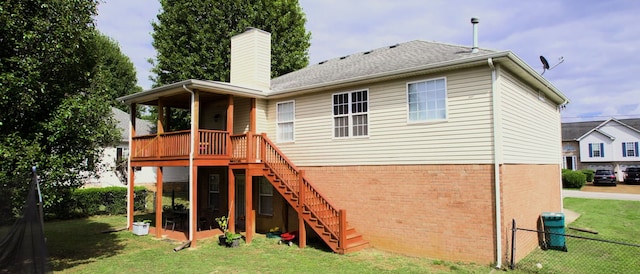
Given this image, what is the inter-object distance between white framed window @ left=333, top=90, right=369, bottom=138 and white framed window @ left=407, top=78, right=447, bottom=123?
1458 millimetres

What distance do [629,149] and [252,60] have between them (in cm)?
4236

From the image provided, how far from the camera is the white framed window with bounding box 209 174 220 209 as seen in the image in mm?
16422

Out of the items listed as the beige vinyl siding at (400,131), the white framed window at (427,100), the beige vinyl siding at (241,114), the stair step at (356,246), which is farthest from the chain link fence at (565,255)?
the beige vinyl siding at (241,114)

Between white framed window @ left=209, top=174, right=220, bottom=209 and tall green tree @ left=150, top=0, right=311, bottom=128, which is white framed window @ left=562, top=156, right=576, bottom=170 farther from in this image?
white framed window @ left=209, top=174, right=220, bottom=209

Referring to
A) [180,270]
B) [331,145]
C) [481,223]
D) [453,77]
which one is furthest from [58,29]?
[481,223]

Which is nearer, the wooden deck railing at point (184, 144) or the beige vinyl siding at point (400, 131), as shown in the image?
the beige vinyl siding at point (400, 131)

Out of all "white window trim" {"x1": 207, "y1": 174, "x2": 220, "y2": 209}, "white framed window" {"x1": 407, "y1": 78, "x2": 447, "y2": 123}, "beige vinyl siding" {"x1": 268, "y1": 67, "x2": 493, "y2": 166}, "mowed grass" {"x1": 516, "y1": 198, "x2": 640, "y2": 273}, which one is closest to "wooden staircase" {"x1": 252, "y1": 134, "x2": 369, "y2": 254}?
"beige vinyl siding" {"x1": 268, "y1": 67, "x2": 493, "y2": 166}

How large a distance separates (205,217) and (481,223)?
10.4m

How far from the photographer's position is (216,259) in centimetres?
1014

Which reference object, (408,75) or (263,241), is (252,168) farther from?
(408,75)

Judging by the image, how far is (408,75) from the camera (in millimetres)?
10336

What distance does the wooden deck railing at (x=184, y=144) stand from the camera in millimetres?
12414

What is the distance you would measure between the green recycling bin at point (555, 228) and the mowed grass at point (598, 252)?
10.6 inches

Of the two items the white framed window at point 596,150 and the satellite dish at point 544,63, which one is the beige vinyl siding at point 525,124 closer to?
the satellite dish at point 544,63
